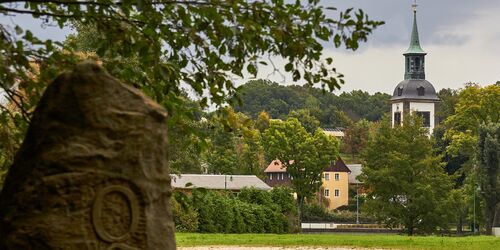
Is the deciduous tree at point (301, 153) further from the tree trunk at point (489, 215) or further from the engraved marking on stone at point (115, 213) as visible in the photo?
the engraved marking on stone at point (115, 213)

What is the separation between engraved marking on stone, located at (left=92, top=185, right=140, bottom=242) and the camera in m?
7.35

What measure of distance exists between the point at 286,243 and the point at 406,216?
89.7 feet

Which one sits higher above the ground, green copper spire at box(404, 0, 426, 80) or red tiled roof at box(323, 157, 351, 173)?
green copper spire at box(404, 0, 426, 80)

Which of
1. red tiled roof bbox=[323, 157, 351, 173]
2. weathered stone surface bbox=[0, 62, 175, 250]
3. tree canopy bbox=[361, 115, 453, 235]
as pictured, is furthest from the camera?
red tiled roof bbox=[323, 157, 351, 173]

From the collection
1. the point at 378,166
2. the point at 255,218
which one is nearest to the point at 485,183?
the point at 378,166

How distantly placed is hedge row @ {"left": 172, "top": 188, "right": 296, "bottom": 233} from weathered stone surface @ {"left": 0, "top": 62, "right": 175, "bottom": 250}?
4000cm

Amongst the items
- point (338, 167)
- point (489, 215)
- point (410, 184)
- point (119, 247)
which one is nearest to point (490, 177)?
point (489, 215)

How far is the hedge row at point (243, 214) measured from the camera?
2016 inches

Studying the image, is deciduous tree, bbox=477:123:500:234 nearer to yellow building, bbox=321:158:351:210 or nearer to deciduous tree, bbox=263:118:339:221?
deciduous tree, bbox=263:118:339:221

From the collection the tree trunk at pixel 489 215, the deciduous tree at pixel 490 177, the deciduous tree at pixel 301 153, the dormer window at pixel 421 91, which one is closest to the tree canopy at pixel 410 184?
the deciduous tree at pixel 490 177

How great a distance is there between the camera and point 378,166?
65.6m

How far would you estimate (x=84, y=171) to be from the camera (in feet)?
23.9

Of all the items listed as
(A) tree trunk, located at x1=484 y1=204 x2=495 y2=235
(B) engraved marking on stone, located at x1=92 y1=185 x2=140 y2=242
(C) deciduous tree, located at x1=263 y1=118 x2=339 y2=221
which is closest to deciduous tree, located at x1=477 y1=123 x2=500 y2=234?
(A) tree trunk, located at x1=484 y1=204 x2=495 y2=235

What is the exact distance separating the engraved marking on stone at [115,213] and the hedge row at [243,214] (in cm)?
3998
